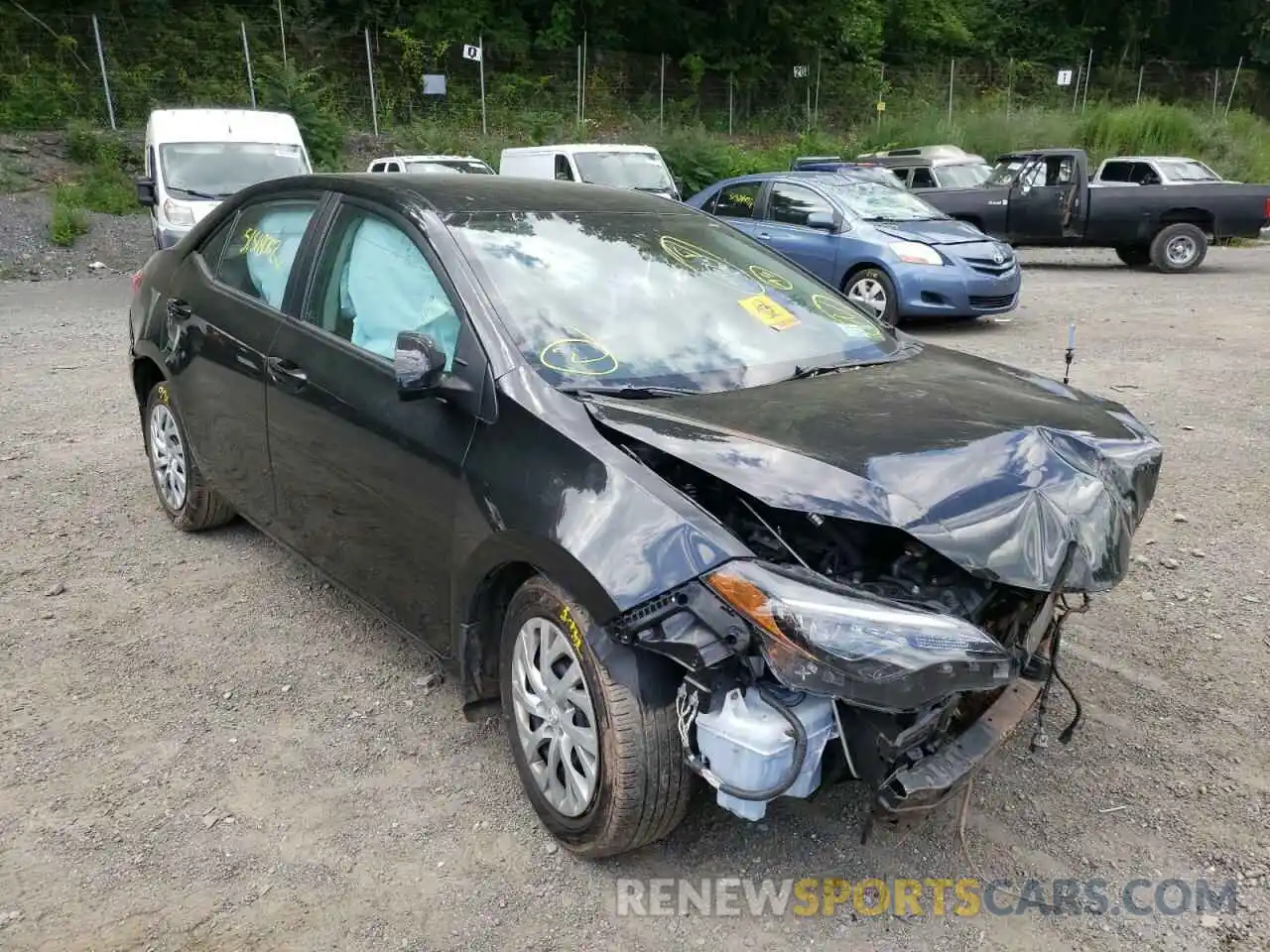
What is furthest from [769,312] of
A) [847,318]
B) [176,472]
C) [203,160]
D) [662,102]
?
[662,102]

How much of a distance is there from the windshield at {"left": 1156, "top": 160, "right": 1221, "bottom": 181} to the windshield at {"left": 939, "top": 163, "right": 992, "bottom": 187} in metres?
2.68

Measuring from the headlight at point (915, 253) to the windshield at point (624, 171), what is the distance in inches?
207

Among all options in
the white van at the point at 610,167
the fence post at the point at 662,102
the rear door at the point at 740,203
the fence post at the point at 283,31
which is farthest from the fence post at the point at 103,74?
the rear door at the point at 740,203

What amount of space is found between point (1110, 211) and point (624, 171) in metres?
7.38

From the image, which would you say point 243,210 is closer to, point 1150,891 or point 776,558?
point 776,558

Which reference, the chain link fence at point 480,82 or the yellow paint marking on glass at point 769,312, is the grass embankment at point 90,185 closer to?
the chain link fence at point 480,82

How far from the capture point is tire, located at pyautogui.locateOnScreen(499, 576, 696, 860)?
2.42m

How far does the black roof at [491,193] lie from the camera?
3.44 m

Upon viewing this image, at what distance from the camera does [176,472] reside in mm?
4777

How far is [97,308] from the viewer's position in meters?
11.8

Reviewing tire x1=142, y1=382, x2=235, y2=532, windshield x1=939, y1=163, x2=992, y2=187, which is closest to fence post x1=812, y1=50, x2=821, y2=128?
windshield x1=939, y1=163, x2=992, y2=187

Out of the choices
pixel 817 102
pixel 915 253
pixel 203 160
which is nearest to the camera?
pixel 915 253

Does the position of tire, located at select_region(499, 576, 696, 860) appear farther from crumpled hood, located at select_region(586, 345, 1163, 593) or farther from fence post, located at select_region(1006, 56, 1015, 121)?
fence post, located at select_region(1006, 56, 1015, 121)

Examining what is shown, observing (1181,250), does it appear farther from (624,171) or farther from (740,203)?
(624,171)
